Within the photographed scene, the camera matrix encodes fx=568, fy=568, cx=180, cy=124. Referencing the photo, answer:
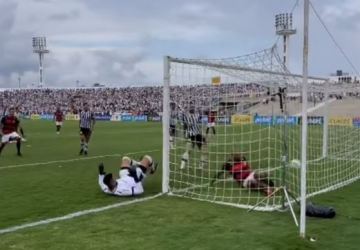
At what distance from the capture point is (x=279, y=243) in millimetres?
7805

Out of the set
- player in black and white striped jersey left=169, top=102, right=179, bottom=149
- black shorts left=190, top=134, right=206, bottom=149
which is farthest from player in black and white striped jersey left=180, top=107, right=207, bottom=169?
player in black and white striped jersey left=169, top=102, right=179, bottom=149

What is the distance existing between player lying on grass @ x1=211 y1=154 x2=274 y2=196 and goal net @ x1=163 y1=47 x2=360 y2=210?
0.08ft

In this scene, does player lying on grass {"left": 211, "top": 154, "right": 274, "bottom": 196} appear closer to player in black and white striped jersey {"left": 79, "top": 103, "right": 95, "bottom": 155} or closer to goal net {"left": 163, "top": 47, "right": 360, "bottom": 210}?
goal net {"left": 163, "top": 47, "right": 360, "bottom": 210}

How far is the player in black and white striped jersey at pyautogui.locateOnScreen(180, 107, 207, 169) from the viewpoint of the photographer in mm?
14883

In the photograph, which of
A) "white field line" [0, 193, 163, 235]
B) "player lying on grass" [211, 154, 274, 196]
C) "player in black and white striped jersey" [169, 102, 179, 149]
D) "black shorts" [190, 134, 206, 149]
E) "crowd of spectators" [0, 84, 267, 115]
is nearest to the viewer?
"white field line" [0, 193, 163, 235]

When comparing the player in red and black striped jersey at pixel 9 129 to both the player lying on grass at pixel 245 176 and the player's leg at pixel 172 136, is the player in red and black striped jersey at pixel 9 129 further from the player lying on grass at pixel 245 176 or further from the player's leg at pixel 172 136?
the player lying on grass at pixel 245 176

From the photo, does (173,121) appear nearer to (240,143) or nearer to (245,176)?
(245,176)

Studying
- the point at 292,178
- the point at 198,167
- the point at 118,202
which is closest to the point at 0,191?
the point at 118,202

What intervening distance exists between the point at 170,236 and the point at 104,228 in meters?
1.13

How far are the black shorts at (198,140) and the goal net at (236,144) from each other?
0.03m

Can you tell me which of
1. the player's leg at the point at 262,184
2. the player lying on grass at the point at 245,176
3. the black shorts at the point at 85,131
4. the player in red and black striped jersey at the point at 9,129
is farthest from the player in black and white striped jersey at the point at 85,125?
the player's leg at the point at 262,184

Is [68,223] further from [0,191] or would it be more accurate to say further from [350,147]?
[350,147]

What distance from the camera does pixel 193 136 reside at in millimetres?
15148

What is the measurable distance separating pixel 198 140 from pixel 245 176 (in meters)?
2.90
